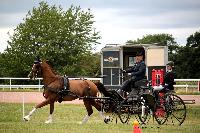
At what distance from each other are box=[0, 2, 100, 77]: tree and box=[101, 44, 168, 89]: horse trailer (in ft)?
83.6

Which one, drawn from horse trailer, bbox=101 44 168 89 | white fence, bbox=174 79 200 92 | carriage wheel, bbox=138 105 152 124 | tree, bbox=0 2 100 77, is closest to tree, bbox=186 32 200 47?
tree, bbox=0 2 100 77

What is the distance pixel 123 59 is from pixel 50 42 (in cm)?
2795

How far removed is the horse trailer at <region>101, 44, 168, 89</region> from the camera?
25.2m

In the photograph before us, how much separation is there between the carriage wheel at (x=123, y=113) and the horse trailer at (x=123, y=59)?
16.5 ft

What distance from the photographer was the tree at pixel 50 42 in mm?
52844

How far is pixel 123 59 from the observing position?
87.0ft

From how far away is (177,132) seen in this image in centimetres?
1571

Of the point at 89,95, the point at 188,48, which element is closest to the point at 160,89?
the point at 89,95

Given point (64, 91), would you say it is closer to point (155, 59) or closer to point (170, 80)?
point (170, 80)

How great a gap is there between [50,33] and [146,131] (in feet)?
129

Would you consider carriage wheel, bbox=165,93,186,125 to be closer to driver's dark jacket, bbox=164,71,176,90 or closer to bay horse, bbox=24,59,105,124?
driver's dark jacket, bbox=164,71,176,90

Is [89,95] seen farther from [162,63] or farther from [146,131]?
[162,63]

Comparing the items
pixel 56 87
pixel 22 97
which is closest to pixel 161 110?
pixel 56 87

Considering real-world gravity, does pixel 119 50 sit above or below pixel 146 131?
above
